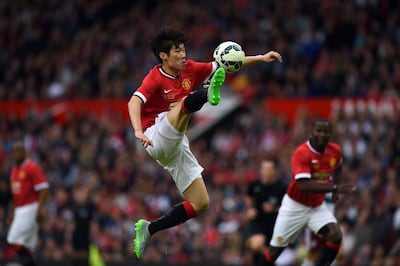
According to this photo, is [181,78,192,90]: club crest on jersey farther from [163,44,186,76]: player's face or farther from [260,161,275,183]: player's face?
[260,161,275,183]: player's face

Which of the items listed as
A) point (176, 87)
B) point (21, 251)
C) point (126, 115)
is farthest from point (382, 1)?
point (176, 87)

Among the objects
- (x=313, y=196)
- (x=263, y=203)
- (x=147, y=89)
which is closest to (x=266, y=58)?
(x=147, y=89)

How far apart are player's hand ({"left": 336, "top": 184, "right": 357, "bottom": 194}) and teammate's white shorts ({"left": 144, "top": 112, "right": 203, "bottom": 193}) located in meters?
1.80

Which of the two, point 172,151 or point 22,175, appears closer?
point 172,151

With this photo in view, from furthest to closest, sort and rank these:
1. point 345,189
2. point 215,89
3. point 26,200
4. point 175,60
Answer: point 26,200 → point 345,189 → point 175,60 → point 215,89

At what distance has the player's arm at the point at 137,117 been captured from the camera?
10.8 m

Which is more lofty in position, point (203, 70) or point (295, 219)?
point (203, 70)

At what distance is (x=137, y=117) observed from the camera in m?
11.3

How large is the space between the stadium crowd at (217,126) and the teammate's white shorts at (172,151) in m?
5.84

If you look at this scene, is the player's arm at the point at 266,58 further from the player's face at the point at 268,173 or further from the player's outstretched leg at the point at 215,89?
the player's face at the point at 268,173

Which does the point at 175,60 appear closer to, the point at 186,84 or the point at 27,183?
the point at 186,84

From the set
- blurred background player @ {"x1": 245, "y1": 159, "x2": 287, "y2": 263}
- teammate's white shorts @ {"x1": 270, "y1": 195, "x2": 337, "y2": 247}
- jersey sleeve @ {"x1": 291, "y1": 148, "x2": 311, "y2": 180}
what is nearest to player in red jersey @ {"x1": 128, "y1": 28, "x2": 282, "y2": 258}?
jersey sleeve @ {"x1": 291, "y1": 148, "x2": 311, "y2": 180}

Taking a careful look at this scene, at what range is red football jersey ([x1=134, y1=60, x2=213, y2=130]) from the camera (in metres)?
11.8

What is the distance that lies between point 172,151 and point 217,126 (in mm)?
12611
